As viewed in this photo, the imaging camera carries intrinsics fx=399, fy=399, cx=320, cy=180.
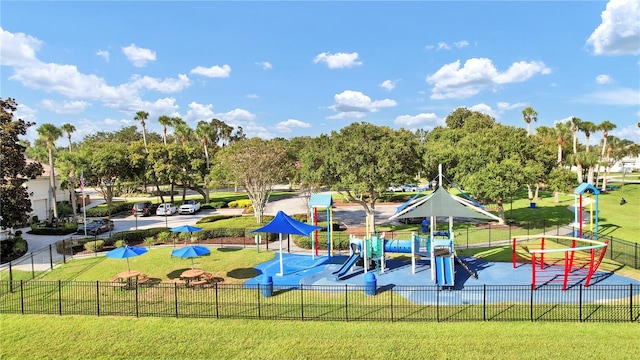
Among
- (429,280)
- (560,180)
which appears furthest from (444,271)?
(560,180)

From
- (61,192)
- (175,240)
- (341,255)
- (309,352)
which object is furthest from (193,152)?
(309,352)

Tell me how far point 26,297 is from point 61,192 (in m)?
41.3

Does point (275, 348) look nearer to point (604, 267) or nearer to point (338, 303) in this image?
point (338, 303)

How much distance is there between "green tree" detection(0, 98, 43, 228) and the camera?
2644 cm

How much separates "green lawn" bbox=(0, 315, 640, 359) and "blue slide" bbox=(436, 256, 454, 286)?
457 cm

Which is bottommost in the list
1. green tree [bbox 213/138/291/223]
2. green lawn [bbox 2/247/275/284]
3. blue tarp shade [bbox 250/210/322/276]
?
green lawn [bbox 2/247/275/284]

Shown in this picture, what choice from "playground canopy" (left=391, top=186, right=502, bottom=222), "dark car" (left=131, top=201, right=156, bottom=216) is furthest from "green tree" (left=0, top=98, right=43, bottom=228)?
"playground canopy" (left=391, top=186, right=502, bottom=222)

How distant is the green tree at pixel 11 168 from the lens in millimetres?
26438

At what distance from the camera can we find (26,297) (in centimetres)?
1780

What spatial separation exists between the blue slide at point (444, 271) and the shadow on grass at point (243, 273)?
940 centimetres

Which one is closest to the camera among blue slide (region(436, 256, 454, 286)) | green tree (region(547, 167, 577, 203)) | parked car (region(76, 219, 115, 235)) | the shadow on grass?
blue slide (region(436, 256, 454, 286))

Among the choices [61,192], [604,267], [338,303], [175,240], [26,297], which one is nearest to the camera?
[338,303]

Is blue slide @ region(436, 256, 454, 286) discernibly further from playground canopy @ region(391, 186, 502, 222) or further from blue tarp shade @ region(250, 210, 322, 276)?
Answer: blue tarp shade @ region(250, 210, 322, 276)

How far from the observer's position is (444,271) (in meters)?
19.2
